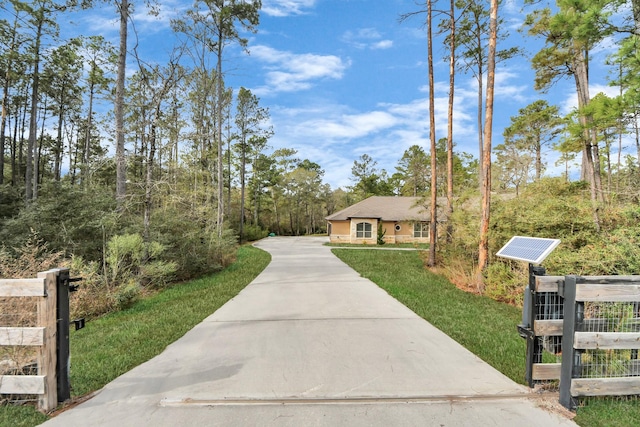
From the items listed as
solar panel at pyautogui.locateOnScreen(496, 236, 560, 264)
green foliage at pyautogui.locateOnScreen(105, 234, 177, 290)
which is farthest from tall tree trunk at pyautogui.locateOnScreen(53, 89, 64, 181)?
solar panel at pyautogui.locateOnScreen(496, 236, 560, 264)

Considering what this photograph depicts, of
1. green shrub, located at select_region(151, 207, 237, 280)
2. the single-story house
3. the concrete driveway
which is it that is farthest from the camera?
the single-story house

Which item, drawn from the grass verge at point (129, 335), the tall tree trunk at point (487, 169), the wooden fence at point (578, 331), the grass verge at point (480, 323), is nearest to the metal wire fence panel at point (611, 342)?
the wooden fence at point (578, 331)

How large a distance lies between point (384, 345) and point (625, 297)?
251 centimetres

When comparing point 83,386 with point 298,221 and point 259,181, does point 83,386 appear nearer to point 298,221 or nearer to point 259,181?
point 259,181

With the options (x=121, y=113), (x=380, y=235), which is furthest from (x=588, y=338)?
(x=380, y=235)

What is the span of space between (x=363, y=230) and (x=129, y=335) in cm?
2582

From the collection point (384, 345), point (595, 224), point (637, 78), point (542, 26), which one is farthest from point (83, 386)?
point (542, 26)

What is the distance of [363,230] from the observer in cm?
2970

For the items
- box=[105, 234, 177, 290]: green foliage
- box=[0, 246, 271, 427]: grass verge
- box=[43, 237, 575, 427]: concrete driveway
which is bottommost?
box=[0, 246, 271, 427]: grass verge

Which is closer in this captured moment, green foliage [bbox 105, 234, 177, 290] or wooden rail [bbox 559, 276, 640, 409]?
wooden rail [bbox 559, 276, 640, 409]

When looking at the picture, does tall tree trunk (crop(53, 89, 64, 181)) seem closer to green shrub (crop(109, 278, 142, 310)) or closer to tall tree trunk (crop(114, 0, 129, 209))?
tall tree trunk (crop(114, 0, 129, 209))

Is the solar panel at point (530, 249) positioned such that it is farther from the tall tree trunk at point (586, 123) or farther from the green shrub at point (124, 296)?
the tall tree trunk at point (586, 123)

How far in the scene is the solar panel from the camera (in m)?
3.06

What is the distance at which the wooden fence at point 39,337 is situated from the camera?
8.64ft
